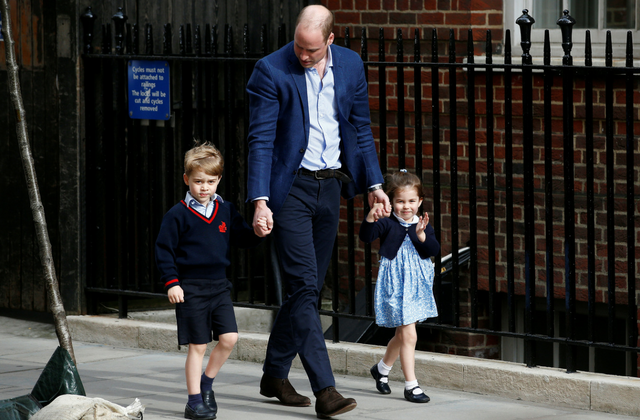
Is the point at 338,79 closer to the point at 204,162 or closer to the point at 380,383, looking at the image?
the point at 204,162

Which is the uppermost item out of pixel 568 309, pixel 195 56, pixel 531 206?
pixel 195 56

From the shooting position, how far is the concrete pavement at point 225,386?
521cm

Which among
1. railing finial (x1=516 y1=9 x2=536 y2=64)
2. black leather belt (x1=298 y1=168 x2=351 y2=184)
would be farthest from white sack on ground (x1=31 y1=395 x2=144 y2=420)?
railing finial (x1=516 y1=9 x2=536 y2=64)

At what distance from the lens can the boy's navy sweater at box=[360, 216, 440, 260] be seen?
542cm

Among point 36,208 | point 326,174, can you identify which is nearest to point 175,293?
point 36,208

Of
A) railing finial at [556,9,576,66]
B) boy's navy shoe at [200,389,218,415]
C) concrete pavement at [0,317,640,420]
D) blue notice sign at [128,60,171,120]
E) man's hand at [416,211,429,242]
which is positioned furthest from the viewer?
blue notice sign at [128,60,171,120]

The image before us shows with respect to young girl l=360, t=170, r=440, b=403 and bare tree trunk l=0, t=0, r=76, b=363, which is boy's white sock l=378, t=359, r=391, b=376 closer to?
young girl l=360, t=170, r=440, b=403

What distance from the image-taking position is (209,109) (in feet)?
22.9

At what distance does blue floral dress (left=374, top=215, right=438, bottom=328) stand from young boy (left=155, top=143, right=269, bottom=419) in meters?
0.85

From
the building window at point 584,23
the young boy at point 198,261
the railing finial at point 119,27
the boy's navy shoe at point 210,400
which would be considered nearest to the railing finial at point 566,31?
the building window at point 584,23

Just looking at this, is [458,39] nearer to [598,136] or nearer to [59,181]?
[598,136]

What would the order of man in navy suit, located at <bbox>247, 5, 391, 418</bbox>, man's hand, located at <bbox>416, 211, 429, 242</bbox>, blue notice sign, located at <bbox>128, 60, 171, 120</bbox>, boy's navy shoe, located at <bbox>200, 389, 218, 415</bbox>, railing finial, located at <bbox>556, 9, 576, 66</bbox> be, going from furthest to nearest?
blue notice sign, located at <bbox>128, 60, 171, 120</bbox>
railing finial, located at <bbox>556, 9, 576, 66</bbox>
man's hand, located at <bbox>416, 211, 429, 242</bbox>
boy's navy shoe, located at <bbox>200, 389, 218, 415</bbox>
man in navy suit, located at <bbox>247, 5, 391, 418</bbox>

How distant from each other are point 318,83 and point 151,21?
290 centimetres

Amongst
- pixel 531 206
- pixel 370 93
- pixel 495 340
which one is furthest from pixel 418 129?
pixel 495 340
